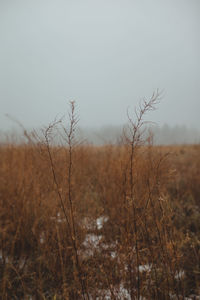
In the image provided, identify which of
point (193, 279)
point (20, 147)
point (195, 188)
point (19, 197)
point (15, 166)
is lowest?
point (193, 279)

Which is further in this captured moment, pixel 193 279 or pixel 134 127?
pixel 193 279

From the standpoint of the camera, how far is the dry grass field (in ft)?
3.12

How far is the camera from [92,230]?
4.01ft

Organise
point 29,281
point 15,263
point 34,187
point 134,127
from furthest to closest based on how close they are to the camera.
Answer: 1. point 34,187
2. point 15,263
3. point 29,281
4. point 134,127

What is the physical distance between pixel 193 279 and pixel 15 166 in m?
2.09

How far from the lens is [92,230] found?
4.01 feet

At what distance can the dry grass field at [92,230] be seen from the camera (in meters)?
0.95

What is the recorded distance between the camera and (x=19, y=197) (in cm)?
187

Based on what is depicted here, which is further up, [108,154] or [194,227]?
[108,154]

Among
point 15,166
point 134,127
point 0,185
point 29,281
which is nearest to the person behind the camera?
point 134,127

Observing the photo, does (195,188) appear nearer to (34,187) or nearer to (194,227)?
(194,227)

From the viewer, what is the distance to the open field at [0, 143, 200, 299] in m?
0.98

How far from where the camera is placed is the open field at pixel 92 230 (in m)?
0.98

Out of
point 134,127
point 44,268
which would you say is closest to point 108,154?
point 44,268
